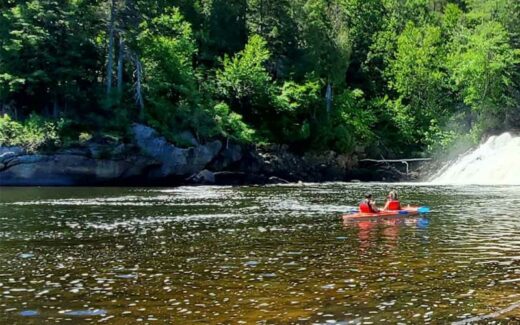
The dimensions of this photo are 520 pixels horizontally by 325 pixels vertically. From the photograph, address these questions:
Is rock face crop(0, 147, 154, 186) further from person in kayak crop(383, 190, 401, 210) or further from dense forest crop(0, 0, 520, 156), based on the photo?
person in kayak crop(383, 190, 401, 210)

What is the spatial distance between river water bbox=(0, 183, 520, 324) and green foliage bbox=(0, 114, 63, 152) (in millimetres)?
18455

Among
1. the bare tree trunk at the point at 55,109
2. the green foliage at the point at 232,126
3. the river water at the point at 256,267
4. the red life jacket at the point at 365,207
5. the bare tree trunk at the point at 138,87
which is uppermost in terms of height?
the bare tree trunk at the point at 138,87

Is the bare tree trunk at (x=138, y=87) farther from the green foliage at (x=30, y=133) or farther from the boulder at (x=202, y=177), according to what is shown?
the green foliage at (x=30, y=133)

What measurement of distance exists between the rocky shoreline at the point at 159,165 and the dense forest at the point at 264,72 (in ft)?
4.13

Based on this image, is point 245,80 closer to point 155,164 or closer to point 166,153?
point 166,153

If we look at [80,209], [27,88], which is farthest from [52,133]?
[80,209]

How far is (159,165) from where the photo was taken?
49969 millimetres

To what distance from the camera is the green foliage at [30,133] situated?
45812 millimetres

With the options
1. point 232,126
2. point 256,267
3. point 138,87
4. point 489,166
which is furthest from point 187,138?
point 256,267

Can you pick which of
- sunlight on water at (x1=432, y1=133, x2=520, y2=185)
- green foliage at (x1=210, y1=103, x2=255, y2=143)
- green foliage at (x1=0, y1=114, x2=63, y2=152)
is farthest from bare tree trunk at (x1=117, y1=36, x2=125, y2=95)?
sunlight on water at (x1=432, y1=133, x2=520, y2=185)

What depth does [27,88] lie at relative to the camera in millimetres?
49969

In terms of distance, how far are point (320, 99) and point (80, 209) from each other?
1581 inches

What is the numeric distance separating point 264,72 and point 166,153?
1758 cm

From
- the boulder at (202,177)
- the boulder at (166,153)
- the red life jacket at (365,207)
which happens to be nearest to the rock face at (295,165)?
the boulder at (202,177)
